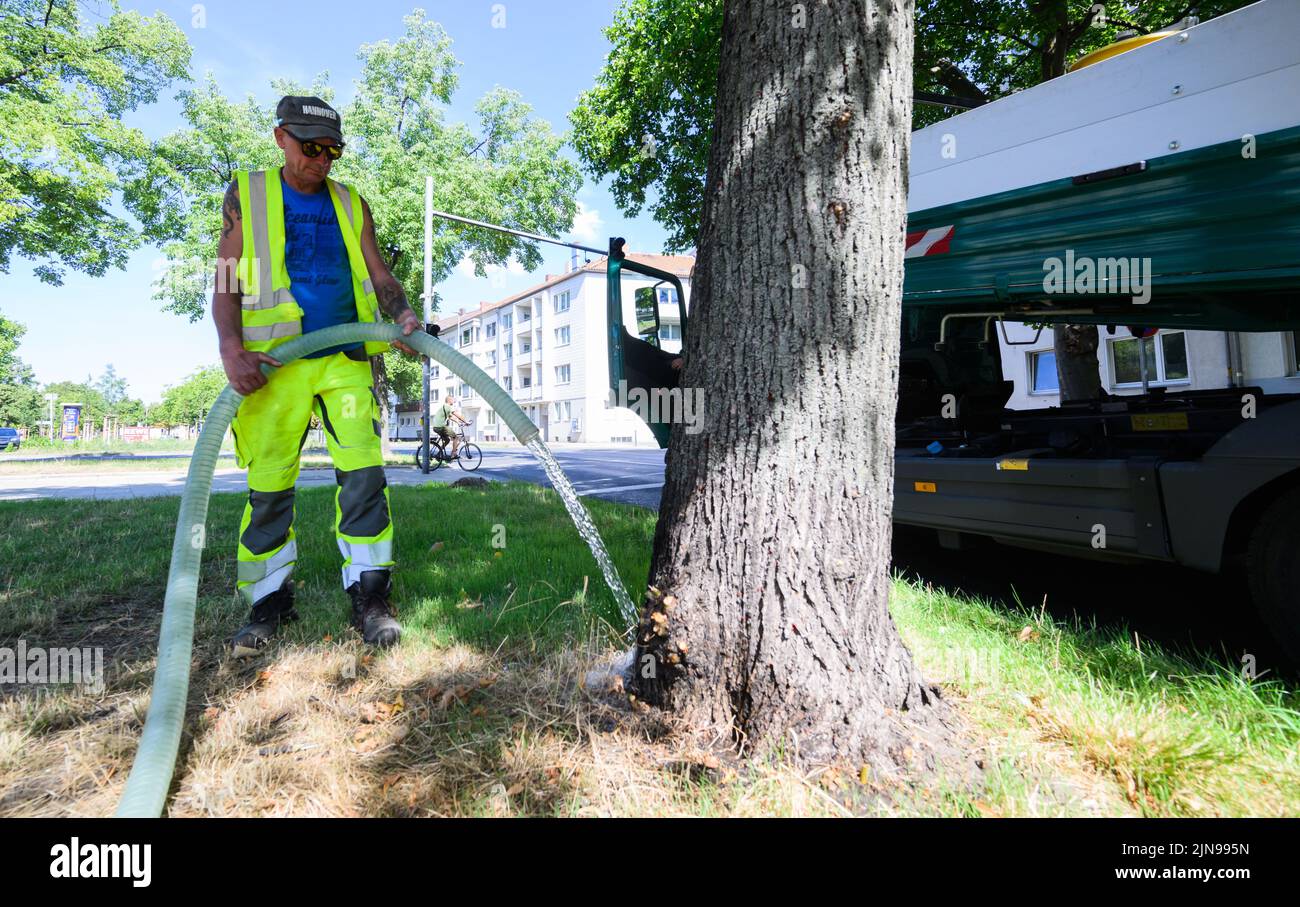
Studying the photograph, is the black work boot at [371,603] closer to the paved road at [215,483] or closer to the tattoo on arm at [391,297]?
the tattoo on arm at [391,297]

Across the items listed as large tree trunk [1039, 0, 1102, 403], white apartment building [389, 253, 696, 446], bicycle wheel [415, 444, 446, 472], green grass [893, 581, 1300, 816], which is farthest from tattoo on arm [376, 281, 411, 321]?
white apartment building [389, 253, 696, 446]

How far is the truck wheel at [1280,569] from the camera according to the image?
2395mm

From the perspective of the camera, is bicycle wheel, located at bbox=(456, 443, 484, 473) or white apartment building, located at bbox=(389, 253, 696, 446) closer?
bicycle wheel, located at bbox=(456, 443, 484, 473)

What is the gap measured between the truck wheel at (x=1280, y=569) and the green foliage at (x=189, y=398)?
85268 millimetres

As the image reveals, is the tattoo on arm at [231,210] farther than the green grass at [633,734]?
Yes

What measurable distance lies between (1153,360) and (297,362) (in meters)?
15.6

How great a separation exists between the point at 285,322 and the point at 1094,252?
12.1 ft

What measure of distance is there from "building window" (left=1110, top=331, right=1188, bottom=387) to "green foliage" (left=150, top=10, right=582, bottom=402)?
51.5 ft

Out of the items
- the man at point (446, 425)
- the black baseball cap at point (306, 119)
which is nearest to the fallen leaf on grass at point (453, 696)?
the black baseball cap at point (306, 119)

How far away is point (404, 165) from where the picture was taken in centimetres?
1780

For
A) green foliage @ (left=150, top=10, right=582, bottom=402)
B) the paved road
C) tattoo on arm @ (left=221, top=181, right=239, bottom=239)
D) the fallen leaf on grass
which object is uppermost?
green foliage @ (left=150, top=10, right=582, bottom=402)

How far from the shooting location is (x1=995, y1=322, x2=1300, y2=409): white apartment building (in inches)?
386

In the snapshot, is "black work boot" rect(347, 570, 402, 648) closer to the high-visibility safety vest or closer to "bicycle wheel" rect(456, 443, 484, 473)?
the high-visibility safety vest
